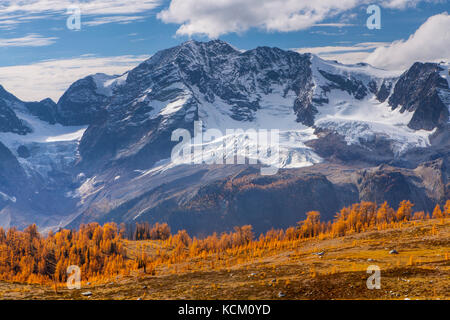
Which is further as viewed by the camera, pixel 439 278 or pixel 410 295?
pixel 439 278

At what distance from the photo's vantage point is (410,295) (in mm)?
43688

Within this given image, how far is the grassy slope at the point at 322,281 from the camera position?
47219 mm

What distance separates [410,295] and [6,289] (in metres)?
53.1

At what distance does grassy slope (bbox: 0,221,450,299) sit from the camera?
155 feet

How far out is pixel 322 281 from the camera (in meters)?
52.8

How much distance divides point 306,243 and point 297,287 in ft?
197

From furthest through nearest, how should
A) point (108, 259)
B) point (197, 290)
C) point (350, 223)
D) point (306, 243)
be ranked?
point (108, 259)
point (350, 223)
point (306, 243)
point (197, 290)

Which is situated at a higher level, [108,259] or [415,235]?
[415,235]
